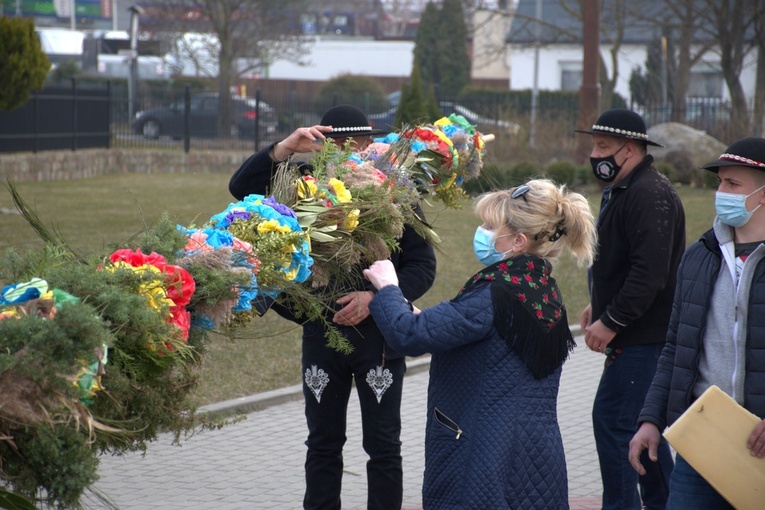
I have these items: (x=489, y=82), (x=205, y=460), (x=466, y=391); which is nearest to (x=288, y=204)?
(x=466, y=391)

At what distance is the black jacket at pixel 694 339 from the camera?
124 inches

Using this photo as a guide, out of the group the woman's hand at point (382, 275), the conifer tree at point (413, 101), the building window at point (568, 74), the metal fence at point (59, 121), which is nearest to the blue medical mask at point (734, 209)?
the woman's hand at point (382, 275)

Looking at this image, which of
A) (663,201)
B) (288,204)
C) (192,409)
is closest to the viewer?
(192,409)

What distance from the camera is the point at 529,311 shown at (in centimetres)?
314

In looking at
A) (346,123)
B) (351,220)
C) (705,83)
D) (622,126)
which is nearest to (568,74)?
(705,83)

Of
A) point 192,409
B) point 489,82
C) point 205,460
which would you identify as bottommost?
point 205,460

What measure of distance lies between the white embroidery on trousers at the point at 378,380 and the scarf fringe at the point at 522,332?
1.04 m

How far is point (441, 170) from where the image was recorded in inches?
183

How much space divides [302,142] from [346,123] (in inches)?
13.2

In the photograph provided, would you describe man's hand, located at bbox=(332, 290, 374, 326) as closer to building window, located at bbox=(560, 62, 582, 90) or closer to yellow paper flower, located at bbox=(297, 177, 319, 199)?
yellow paper flower, located at bbox=(297, 177, 319, 199)

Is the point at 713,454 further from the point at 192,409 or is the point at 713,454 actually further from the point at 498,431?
the point at 192,409

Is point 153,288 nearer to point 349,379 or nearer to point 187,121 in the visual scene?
point 349,379

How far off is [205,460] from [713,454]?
11.4ft

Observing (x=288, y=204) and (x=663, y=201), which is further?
(x=663, y=201)
